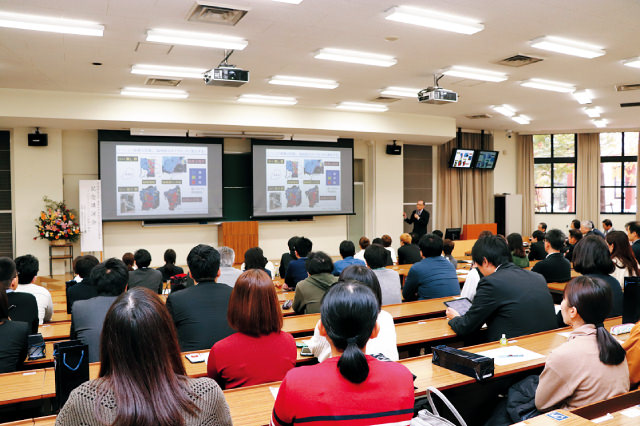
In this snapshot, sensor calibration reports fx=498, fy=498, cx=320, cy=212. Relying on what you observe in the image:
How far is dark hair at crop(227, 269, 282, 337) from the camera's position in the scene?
235 centimetres

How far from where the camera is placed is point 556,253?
5609 mm

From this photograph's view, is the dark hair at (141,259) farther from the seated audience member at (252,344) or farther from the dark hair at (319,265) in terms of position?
the seated audience member at (252,344)

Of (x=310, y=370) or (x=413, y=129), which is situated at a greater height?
(x=413, y=129)

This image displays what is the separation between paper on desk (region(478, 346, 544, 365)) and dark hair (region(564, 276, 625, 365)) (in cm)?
58

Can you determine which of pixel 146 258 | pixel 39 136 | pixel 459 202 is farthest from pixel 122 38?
pixel 459 202

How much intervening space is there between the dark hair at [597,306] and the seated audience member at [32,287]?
3790mm

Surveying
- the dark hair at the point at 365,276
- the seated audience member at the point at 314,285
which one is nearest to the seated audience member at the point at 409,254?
the seated audience member at the point at 314,285

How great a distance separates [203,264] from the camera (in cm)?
312

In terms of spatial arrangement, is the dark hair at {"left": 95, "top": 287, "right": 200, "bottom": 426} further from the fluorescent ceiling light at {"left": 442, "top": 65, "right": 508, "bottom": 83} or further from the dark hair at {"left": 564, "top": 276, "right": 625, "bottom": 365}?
the fluorescent ceiling light at {"left": 442, "top": 65, "right": 508, "bottom": 83}

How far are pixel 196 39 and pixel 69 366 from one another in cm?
467

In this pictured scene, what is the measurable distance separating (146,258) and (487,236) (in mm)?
3242

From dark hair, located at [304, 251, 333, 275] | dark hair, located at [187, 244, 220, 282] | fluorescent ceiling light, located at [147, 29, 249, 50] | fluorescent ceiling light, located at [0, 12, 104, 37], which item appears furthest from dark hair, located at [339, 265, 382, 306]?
fluorescent ceiling light, located at [0, 12, 104, 37]

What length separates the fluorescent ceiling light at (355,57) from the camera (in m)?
6.40

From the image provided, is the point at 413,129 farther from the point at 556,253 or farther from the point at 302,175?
the point at 556,253
